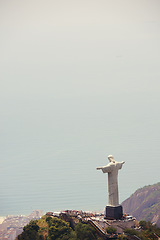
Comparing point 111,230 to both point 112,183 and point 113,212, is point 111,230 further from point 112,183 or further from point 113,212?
point 112,183

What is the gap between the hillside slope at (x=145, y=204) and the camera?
189 ft

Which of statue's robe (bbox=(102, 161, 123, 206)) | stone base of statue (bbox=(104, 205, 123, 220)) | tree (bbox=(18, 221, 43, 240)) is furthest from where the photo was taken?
tree (bbox=(18, 221, 43, 240))

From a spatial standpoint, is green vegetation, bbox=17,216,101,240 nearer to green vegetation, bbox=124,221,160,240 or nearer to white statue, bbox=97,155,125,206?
green vegetation, bbox=124,221,160,240

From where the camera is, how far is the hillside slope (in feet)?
189

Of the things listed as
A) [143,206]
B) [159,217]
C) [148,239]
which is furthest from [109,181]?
[143,206]

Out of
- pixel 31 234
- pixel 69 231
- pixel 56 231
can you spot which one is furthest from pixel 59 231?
pixel 31 234

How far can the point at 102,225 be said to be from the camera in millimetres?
16984

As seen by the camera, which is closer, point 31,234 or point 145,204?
point 31,234

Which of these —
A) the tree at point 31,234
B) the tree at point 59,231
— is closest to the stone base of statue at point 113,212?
the tree at point 59,231

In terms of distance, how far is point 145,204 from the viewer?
205 ft

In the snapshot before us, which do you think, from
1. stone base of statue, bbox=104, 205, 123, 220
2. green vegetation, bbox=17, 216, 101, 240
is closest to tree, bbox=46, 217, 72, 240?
green vegetation, bbox=17, 216, 101, 240

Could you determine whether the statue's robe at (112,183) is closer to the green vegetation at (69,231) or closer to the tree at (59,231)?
the green vegetation at (69,231)

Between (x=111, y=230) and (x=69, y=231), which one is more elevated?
(x=69, y=231)

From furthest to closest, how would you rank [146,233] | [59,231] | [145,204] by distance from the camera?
1. [145,204]
2. [59,231]
3. [146,233]
